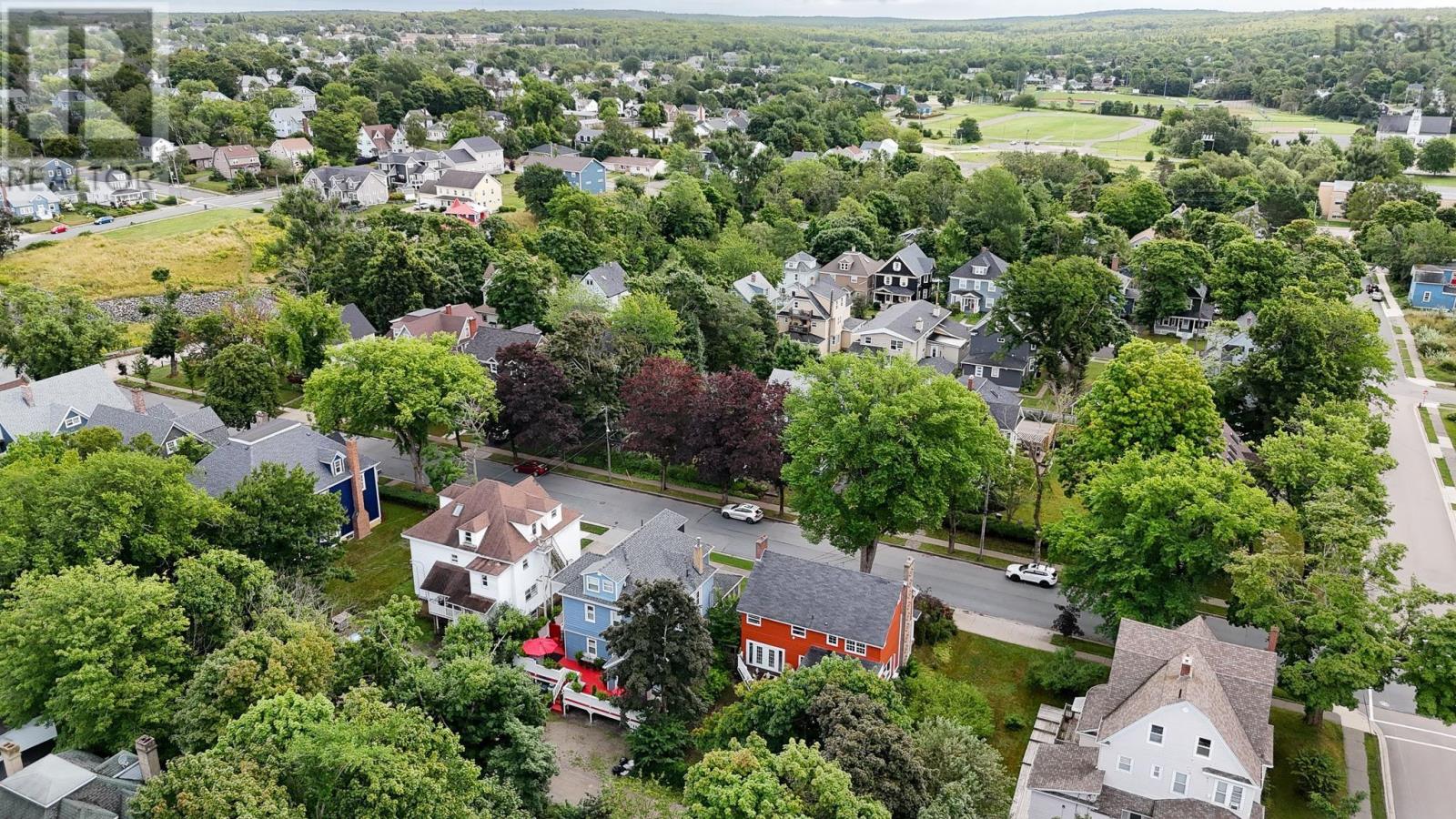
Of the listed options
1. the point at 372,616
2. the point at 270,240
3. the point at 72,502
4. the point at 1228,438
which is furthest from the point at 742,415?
the point at 270,240

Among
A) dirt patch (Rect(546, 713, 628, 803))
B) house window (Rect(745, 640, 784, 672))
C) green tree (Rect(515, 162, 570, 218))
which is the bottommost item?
dirt patch (Rect(546, 713, 628, 803))

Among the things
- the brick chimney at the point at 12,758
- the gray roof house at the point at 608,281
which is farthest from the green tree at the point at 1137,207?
the brick chimney at the point at 12,758

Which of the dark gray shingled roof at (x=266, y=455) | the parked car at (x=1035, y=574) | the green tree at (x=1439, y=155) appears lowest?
the parked car at (x=1035, y=574)

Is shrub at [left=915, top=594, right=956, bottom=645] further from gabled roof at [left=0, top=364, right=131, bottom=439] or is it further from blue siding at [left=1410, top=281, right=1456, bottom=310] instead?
blue siding at [left=1410, top=281, right=1456, bottom=310]

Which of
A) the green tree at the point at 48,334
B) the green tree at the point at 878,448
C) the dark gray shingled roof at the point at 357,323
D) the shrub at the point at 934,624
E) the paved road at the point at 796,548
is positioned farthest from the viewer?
the dark gray shingled roof at the point at 357,323

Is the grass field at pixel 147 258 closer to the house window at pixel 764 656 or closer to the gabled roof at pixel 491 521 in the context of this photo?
the gabled roof at pixel 491 521

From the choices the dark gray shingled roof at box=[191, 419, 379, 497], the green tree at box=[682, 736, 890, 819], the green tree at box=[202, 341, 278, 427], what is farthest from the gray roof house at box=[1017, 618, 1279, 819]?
the green tree at box=[202, 341, 278, 427]
